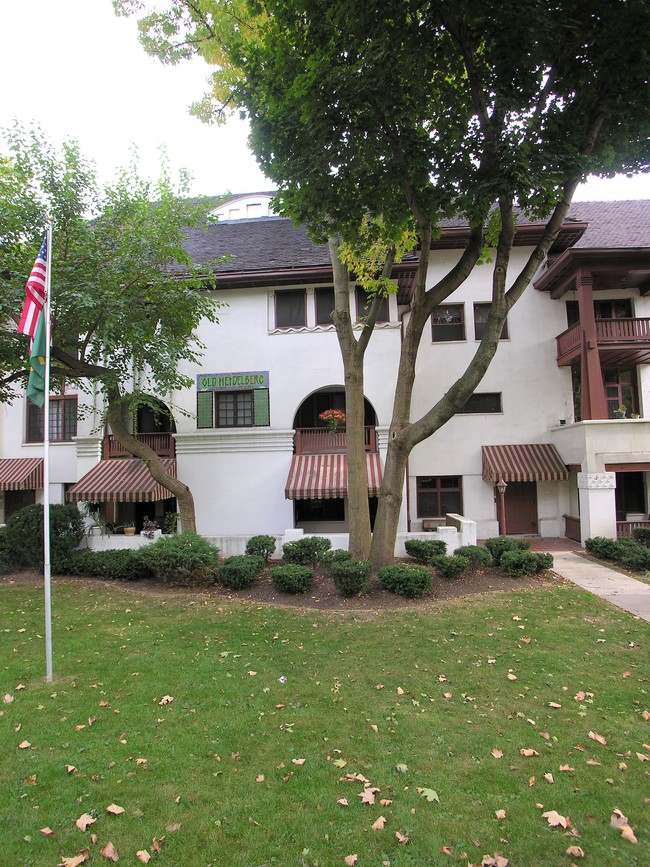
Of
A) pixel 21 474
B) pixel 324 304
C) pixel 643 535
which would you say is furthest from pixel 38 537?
pixel 643 535

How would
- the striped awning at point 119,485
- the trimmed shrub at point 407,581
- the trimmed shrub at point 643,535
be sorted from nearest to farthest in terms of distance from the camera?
the trimmed shrub at point 407,581, the trimmed shrub at point 643,535, the striped awning at point 119,485

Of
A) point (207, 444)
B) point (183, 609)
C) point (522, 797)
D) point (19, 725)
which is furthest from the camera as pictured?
point (207, 444)

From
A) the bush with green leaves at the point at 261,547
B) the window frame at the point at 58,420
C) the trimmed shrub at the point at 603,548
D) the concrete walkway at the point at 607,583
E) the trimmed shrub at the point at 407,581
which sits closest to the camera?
the concrete walkway at the point at 607,583

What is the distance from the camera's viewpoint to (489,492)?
671 inches

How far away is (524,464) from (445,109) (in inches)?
453

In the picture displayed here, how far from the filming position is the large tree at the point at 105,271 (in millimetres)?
10539

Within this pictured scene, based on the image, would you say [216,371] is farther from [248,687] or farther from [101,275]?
[248,687]

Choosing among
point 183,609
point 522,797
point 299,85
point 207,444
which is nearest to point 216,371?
point 207,444

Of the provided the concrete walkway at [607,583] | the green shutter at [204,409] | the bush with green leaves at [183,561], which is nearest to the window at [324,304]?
the green shutter at [204,409]

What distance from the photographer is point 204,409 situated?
16500mm

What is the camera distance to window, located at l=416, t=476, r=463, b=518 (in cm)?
1734

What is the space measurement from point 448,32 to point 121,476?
555 inches

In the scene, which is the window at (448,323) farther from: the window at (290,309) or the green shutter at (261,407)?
the green shutter at (261,407)

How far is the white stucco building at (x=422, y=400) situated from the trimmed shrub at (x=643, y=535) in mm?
1129
